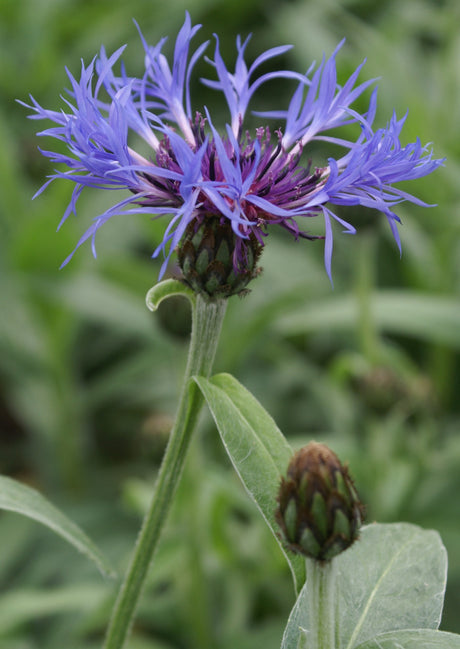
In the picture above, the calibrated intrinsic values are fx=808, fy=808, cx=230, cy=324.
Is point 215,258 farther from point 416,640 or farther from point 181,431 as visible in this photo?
point 416,640

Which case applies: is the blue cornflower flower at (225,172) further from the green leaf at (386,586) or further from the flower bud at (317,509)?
the green leaf at (386,586)

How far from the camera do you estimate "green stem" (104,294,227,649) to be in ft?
3.03

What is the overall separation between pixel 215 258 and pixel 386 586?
0.45 metres

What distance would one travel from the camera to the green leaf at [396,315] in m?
1.87

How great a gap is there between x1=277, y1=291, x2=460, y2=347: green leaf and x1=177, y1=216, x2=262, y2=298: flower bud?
41.5 inches

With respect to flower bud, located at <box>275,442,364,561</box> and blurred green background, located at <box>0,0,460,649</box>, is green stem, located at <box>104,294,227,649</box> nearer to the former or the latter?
flower bud, located at <box>275,442,364,561</box>

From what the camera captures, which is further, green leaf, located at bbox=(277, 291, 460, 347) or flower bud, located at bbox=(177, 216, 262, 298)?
green leaf, located at bbox=(277, 291, 460, 347)

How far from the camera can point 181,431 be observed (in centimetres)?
92

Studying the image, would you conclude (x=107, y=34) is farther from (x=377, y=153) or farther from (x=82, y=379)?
(x=377, y=153)

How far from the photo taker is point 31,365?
2.43 meters

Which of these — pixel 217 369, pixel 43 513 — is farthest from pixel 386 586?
pixel 217 369

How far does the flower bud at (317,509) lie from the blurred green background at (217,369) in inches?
33.9

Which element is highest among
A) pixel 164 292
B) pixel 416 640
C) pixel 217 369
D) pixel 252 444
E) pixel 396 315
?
pixel 396 315

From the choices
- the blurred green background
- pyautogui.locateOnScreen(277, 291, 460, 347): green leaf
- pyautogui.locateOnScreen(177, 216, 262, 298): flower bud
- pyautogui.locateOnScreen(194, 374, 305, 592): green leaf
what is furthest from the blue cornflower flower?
pyautogui.locateOnScreen(277, 291, 460, 347): green leaf
